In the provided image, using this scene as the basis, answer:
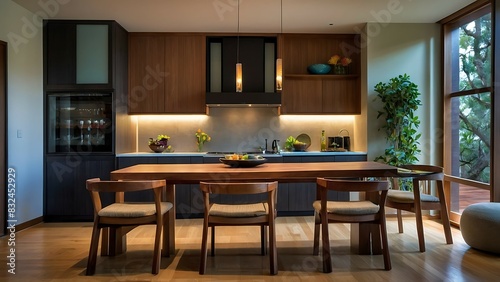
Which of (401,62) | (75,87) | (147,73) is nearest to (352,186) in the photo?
(401,62)

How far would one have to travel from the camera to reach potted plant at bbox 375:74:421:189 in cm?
454

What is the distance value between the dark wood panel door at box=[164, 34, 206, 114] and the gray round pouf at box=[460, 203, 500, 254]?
3561mm

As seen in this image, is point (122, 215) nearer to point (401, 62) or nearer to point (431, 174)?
point (431, 174)

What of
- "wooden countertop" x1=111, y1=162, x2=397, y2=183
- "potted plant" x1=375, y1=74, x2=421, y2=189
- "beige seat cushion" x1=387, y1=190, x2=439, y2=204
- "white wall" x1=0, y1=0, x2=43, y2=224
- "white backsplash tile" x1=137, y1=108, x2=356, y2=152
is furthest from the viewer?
"white backsplash tile" x1=137, y1=108, x2=356, y2=152

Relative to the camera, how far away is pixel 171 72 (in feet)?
17.1

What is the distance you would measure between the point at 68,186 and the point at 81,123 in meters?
0.85

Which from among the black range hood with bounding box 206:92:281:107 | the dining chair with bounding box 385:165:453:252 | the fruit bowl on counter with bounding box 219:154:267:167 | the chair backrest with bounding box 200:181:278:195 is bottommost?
the dining chair with bounding box 385:165:453:252

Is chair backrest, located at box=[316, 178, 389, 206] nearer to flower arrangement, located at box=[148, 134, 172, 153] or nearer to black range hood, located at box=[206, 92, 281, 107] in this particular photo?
black range hood, located at box=[206, 92, 281, 107]

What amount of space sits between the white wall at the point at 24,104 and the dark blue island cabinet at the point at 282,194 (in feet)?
3.87

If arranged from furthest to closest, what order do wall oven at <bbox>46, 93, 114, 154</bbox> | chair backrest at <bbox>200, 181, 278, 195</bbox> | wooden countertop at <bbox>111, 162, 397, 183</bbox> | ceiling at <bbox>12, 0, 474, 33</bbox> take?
wall oven at <bbox>46, 93, 114, 154</bbox> < ceiling at <bbox>12, 0, 474, 33</bbox> < wooden countertop at <bbox>111, 162, 397, 183</bbox> < chair backrest at <bbox>200, 181, 278, 195</bbox>

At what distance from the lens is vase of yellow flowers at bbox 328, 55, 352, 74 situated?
515cm

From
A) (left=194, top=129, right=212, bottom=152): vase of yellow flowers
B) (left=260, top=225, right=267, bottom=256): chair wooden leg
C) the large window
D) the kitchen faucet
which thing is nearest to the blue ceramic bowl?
the kitchen faucet

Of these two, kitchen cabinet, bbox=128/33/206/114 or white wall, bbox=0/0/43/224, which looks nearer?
white wall, bbox=0/0/43/224

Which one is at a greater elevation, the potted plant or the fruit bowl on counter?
the potted plant
